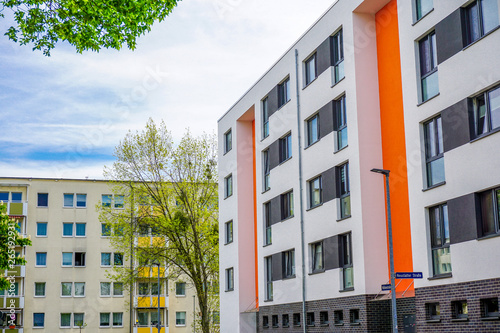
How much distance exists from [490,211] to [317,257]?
465 inches

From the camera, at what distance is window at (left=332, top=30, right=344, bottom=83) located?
28.9 m

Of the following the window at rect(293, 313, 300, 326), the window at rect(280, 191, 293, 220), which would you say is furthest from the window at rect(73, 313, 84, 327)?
the window at rect(293, 313, 300, 326)

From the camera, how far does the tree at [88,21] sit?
12.6m

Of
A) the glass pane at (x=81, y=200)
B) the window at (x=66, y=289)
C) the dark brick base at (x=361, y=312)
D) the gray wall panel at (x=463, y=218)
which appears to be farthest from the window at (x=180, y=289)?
the gray wall panel at (x=463, y=218)

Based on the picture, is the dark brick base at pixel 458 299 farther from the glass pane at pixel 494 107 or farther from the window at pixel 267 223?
the window at pixel 267 223

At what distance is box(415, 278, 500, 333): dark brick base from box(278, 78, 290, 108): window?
1514cm

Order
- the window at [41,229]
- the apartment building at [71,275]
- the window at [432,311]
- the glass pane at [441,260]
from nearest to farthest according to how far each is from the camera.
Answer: the glass pane at [441,260] → the window at [432,311] → the apartment building at [71,275] → the window at [41,229]

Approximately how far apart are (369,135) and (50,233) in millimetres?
49104

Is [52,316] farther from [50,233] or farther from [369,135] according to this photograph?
[369,135]

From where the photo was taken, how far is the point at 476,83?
1994 cm

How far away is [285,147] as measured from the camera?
34.9 meters

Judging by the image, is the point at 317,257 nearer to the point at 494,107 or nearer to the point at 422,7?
the point at 422,7

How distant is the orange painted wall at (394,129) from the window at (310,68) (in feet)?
14.9

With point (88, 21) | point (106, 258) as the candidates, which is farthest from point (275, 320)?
point (106, 258)
